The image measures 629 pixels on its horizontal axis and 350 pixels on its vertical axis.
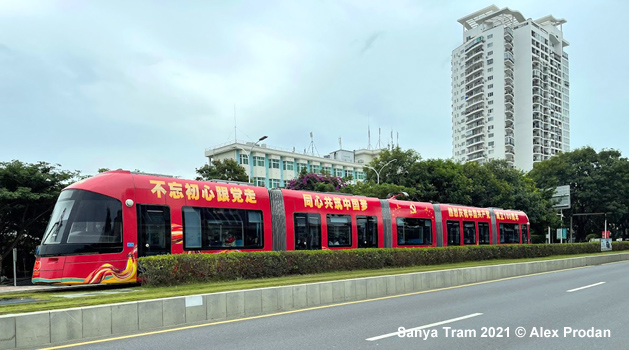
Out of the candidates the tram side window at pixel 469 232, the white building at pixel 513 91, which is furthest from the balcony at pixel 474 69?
the tram side window at pixel 469 232

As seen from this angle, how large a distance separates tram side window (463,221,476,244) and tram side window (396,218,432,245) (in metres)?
3.83

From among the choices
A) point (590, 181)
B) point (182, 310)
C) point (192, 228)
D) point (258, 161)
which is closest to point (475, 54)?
point (590, 181)

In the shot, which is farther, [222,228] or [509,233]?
[509,233]

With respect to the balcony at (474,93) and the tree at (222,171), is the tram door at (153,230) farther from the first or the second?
the balcony at (474,93)

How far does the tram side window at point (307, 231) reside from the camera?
19123 millimetres

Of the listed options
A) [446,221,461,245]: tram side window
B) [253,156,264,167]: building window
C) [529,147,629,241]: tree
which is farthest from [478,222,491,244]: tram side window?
[253,156,264,167]: building window

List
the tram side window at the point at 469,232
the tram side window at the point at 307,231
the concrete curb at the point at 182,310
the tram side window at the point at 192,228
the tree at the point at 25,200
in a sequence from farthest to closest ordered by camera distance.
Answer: the tram side window at the point at 469,232, the tree at the point at 25,200, the tram side window at the point at 307,231, the tram side window at the point at 192,228, the concrete curb at the point at 182,310

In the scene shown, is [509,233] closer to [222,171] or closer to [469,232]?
[469,232]

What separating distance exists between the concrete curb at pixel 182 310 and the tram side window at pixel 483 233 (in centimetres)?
1672

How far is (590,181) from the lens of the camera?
5734cm

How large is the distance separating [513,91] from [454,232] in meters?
81.6

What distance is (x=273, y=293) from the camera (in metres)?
10.3

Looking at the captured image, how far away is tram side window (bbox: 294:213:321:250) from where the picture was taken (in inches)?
753

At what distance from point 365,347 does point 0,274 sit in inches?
954
